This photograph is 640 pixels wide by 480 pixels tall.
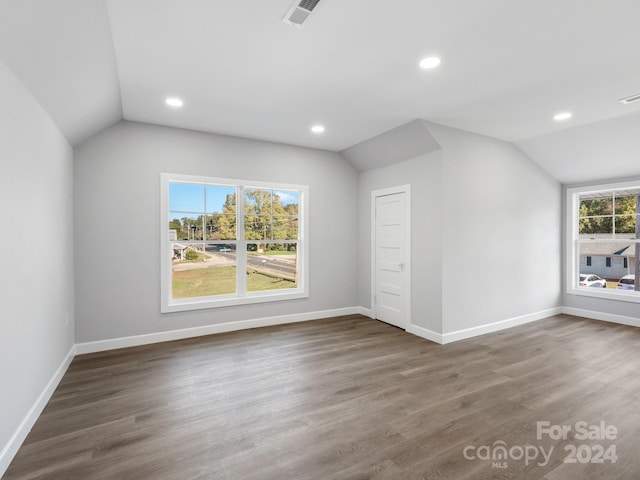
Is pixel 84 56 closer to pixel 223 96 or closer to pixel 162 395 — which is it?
pixel 223 96

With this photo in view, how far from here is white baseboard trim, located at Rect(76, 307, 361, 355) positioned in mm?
3775

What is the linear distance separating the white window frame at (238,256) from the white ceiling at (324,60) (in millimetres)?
847

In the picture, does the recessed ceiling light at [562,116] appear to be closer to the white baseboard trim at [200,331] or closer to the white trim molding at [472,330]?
the white trim molding at [472,330]

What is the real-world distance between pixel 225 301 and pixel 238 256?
0.66 metres

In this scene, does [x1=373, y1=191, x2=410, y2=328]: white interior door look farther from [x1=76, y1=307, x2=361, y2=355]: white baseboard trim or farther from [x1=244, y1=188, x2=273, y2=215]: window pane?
[x1=244, y1=188, x2=273, y2=215]: window pane

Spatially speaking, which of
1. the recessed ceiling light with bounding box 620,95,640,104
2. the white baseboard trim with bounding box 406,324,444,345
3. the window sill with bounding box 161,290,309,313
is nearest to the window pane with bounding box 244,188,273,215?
the window sill with bounding box 161,290,309,313

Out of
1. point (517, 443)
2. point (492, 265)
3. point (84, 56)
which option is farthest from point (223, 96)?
point (492, 265)

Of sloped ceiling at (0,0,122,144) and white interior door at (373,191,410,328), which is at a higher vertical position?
sloped ceiling at (0,0,122,144)

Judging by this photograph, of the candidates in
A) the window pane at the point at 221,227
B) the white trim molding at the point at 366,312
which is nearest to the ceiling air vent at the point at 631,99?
the white trim molding at the point at 366,312

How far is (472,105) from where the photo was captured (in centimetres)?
347

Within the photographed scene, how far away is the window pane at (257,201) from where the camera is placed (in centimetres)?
479

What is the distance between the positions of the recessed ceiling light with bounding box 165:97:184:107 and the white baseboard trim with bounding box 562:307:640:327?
6.65 metres

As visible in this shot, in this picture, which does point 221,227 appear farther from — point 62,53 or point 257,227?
point 62,53

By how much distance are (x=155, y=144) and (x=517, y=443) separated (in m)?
4.67
